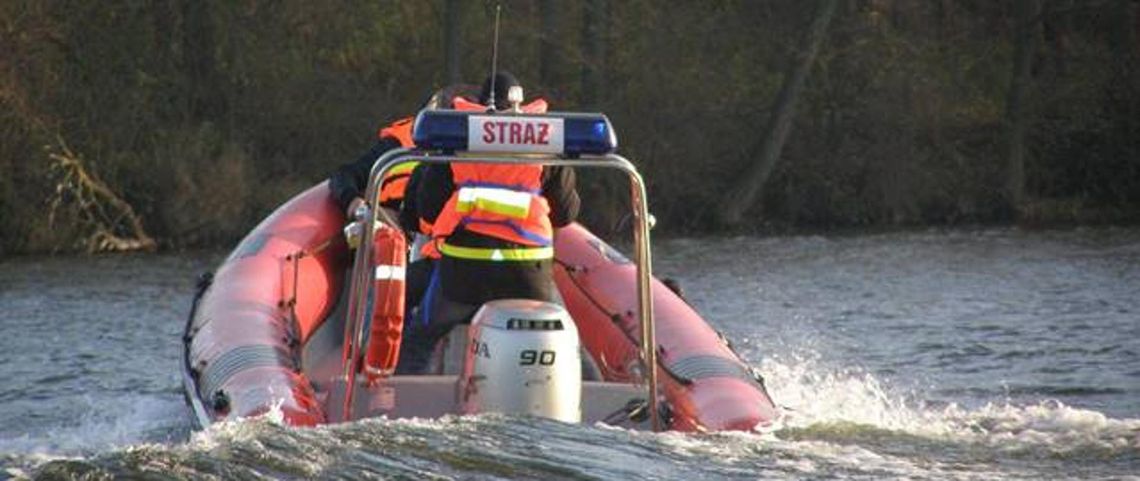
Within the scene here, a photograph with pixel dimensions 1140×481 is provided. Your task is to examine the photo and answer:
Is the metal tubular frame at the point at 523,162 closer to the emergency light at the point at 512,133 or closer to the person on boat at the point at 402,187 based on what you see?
the emergency light at the point at 512,133

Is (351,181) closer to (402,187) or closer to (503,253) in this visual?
(402,187)

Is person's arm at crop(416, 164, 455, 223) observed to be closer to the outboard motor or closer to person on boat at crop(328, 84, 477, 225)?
the outboard motor

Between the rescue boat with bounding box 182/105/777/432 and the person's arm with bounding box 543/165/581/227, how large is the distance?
20.1 inches

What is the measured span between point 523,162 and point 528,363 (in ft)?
2.08

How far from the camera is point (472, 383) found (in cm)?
789

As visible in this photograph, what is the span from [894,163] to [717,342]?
1430 centimetres

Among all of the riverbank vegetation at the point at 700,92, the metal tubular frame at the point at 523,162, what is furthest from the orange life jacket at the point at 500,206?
the riverbank vegetation at the point at 700,92

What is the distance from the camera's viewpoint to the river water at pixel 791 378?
23.6 ft

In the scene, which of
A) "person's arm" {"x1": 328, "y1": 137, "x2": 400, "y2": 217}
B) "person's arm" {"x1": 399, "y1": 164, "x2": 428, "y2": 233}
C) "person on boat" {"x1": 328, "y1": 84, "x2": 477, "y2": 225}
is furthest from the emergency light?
"person's arm" {"x1": 328, "y1": 137, "x2": 400, "y2": 217}

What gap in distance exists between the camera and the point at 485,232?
8.64m

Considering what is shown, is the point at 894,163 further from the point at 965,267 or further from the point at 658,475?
the point at 658,475

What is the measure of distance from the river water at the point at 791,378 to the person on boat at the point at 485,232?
3.52 ft

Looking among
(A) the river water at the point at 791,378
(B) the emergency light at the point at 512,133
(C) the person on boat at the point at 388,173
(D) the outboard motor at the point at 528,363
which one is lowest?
(A) the river water at the point at 791,378

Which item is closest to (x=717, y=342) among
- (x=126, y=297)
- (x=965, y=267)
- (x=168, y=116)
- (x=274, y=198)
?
(x=126, y=297)
